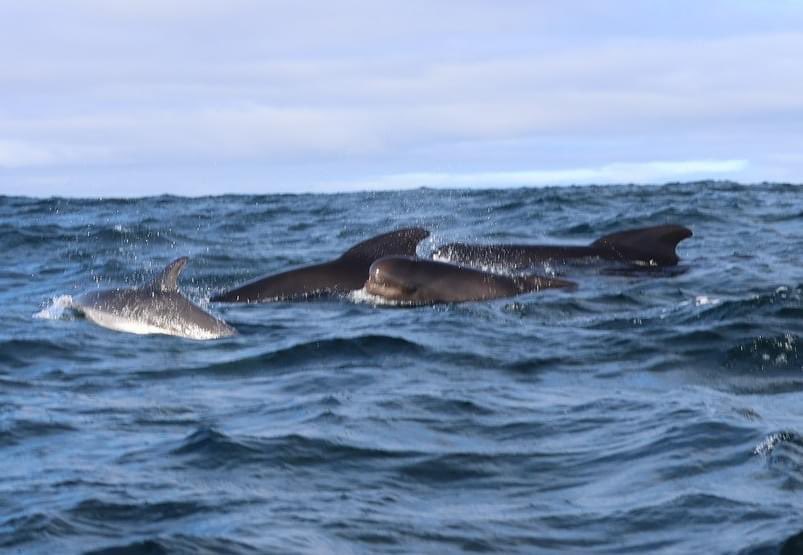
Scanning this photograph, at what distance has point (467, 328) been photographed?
1393 cm

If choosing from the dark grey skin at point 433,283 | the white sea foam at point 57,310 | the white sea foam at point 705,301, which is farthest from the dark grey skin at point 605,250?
the white sea foam at point 57,310

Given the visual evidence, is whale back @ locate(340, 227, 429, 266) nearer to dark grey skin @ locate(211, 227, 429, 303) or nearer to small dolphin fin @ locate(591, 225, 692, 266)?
dark grey skin @ locate(211, 227, 429, 303)

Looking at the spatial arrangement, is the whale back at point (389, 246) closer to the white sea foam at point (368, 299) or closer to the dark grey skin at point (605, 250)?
the white sea foam at point (368, 299)

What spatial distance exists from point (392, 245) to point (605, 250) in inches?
119

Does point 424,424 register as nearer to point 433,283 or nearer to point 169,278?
point 169,278

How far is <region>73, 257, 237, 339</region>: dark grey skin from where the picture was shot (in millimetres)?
13594

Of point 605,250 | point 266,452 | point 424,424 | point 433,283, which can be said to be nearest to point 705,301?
point 433,283

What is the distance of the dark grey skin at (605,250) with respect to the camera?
18.1 meters

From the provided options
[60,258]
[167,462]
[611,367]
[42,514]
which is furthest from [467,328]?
[60,258]

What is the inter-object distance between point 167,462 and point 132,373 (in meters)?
3.36

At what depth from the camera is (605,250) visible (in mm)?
18328

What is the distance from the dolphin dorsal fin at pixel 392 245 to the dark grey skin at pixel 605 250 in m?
1.14

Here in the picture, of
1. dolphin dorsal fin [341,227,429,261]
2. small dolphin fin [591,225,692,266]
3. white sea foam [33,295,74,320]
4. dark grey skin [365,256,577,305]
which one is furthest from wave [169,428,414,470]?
small dolphin fin [591,225,692,266]

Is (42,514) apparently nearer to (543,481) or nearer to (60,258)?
(543,481)
